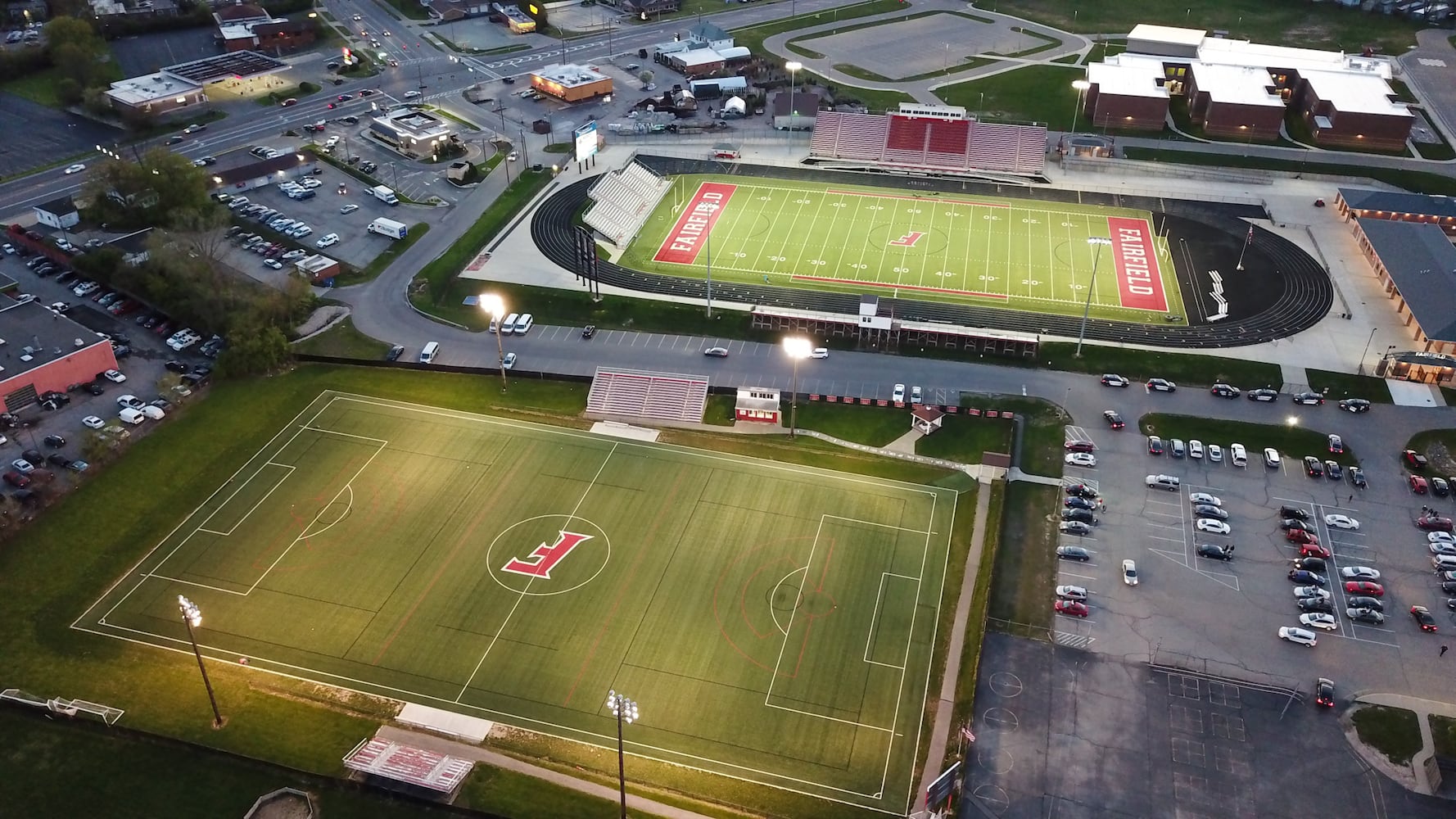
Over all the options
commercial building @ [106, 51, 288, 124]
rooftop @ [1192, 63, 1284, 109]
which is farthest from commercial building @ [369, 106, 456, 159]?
rooftop @ [1192, 63, 1284, 109]

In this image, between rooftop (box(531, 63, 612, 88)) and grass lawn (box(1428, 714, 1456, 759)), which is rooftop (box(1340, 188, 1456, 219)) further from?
rooftop (box(531, 63, 612, 88))

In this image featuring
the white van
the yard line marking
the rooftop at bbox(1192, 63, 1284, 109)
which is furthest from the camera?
the rooftop at bbox(1192, 63, 1284, 109)

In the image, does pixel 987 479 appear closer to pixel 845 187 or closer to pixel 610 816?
pixel 610 816

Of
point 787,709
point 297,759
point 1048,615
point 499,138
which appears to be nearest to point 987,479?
point 1048,615

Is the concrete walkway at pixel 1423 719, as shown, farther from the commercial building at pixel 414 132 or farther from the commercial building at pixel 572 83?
the commercial building at pixel 572 83

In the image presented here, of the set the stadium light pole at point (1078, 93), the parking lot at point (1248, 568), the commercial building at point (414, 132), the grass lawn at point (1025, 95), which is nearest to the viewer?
the parking lot at point (1248, 568)

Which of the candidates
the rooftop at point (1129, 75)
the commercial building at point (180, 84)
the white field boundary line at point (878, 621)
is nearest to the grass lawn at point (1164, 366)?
the white field boundary line at point (878, 621)

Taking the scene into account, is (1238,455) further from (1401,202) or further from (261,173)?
(261,173)
